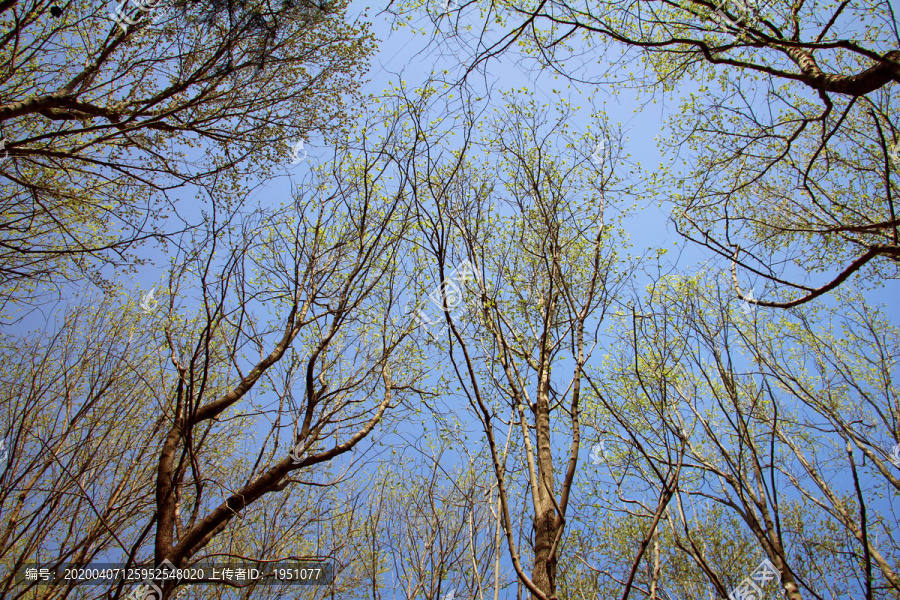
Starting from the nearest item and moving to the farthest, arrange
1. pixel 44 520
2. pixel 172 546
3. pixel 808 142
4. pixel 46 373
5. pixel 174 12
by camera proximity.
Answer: pixel 172 546 < pixel 44 520 < pixel 174 12 < pixel 46 373 < pixel 808 142

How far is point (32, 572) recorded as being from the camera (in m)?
4.13

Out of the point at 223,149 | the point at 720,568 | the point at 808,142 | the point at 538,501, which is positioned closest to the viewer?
the point at 538,501

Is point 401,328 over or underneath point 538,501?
over

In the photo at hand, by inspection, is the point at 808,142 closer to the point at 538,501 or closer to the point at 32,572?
the point at 538,501

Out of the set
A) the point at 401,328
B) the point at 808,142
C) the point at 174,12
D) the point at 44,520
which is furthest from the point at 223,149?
the point at 808,142

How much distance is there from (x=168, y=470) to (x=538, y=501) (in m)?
2.84

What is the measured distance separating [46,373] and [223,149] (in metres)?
3.86

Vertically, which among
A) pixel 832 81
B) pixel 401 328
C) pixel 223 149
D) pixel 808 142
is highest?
pixel 808 142

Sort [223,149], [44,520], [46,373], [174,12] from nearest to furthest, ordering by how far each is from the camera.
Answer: [44,520], [174,12], [223,149], [46,373]

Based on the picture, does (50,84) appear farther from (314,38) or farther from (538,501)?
(538,501)

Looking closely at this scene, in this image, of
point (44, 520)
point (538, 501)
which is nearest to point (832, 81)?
point (538, 501)

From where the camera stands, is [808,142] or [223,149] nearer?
[223,149]

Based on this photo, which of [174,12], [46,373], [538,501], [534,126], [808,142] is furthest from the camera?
[808,142]

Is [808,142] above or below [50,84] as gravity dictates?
above
